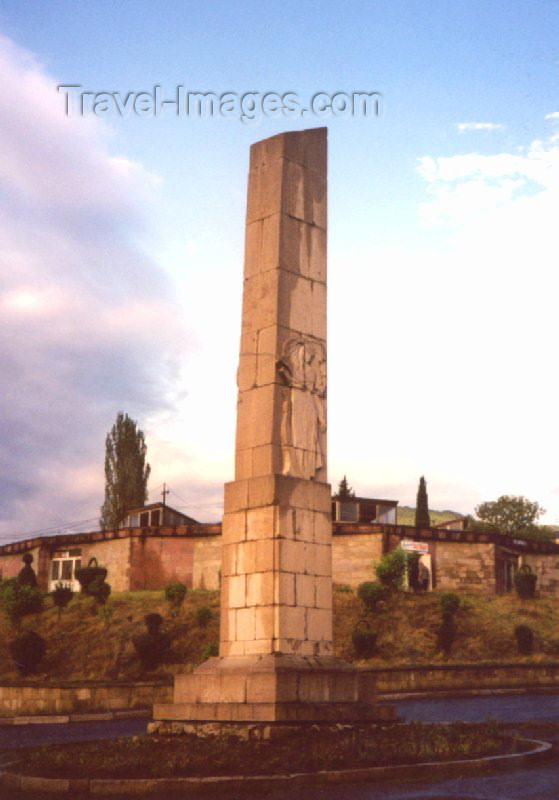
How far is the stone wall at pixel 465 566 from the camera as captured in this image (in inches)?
1613

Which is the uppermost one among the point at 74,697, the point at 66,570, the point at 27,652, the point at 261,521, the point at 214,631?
the point at 261,521

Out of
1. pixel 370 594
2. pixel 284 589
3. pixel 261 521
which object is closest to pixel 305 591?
pixel 284 589

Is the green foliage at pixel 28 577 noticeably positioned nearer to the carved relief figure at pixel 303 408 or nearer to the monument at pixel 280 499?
the monument at pixel 280 499

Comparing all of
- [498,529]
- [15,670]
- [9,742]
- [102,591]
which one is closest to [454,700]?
[9,742]

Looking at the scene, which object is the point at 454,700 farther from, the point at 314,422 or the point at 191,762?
the point at 191,762

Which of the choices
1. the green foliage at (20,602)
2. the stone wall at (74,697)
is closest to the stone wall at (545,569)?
the green foliage at (20,602)

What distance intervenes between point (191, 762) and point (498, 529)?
66326 millimetres

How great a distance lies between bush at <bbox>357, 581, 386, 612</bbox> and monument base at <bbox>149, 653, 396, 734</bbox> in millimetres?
22415

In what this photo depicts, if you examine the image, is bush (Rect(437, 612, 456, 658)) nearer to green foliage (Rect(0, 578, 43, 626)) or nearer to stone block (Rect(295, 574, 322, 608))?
green foliage (Rect(0, 578, 43, 626))

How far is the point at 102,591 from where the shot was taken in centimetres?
3728

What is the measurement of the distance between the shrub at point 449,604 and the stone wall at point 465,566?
20.4ft

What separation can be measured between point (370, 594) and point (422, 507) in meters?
26.1

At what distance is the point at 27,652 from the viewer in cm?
3075

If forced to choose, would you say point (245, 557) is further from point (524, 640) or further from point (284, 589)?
point (524, 640)
